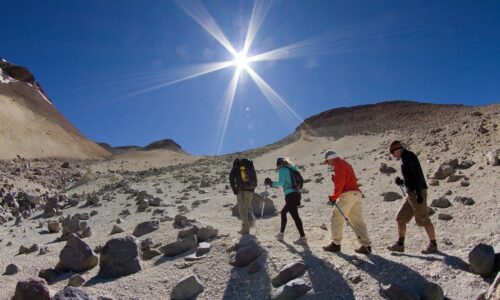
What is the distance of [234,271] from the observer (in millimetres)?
6973

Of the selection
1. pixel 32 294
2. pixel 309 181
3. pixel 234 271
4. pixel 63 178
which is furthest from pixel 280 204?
pixel 63 178

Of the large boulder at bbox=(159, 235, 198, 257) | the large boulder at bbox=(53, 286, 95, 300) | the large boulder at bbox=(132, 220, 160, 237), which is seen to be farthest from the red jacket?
the large boulder at bbox=(132, 220, 160, 237)

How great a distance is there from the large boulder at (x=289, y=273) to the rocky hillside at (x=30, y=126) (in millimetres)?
37343

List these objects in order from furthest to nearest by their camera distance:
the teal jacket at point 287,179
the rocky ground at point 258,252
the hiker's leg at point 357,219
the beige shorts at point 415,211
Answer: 1. the teal jacket at point 287,179
2. the hiker's leg at point 357,219
3. the beige shorts at point 415,211
4. the rocky ground at point 258,252

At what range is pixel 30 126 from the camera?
48938 millimetres

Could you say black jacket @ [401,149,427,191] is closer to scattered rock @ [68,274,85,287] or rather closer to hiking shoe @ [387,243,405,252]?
hiking shoe @ [387,243,405,252]

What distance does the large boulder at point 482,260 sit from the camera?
552cm

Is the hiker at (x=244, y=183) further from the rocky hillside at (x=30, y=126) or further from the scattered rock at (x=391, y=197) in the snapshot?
the rocky hillside at (x=30, y=126)

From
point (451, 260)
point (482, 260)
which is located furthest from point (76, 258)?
point (482, 260)

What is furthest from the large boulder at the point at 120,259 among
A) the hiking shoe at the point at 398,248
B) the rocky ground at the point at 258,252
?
the hiking shoe at the point at 398,248

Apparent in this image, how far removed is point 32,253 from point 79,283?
3.41 m

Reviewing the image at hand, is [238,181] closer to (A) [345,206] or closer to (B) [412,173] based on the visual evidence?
(A) [345,206]

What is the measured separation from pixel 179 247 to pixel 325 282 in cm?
335

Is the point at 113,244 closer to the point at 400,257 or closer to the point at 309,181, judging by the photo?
the point at 400,257
